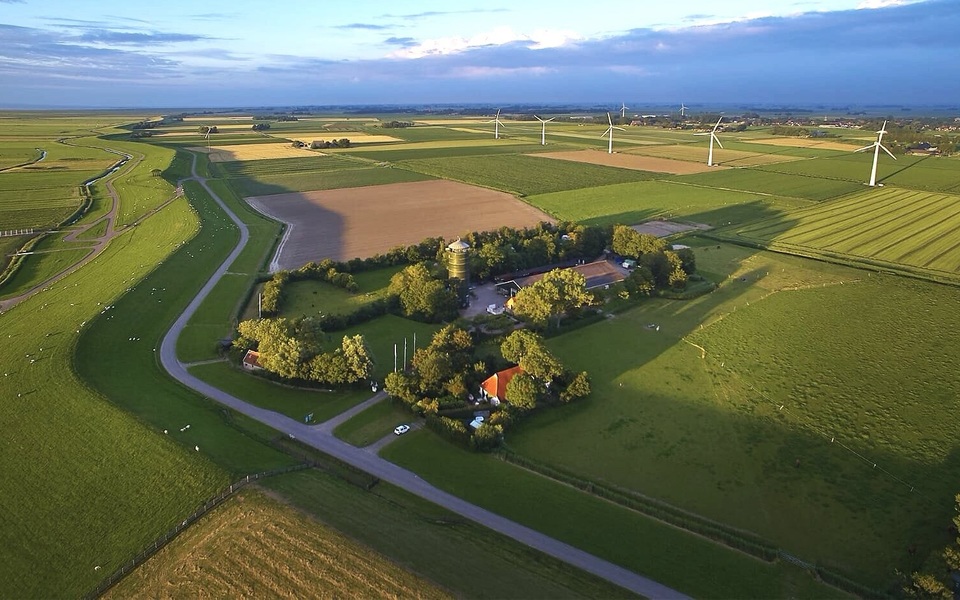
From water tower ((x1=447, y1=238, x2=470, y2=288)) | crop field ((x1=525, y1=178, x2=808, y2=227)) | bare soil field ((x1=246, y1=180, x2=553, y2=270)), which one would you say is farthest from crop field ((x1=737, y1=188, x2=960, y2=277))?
water tower ((x1=447, y1=238, x2=470, y2=288))

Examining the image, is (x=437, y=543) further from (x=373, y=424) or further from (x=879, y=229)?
(x=879, y=229)

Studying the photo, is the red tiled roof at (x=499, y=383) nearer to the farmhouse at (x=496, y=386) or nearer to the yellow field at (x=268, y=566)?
the farmhouse at (x=496, y=386)

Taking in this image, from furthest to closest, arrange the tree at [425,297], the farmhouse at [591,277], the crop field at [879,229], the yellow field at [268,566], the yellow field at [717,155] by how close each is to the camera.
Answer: the yellow field at [717,155]
the crop field at [879,229]
the farmhouse at [591,277]
the tree at [425,297]
the yellow field at [268,566]

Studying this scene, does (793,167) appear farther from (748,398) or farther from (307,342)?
(307,342)

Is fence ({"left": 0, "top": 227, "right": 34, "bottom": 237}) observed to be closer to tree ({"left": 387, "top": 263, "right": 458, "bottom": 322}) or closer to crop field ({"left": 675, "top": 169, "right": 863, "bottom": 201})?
tree ({"left": 387, "top": 263, "right": 458, "bottom": 322})

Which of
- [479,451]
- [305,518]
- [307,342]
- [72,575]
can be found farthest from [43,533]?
[479,451]

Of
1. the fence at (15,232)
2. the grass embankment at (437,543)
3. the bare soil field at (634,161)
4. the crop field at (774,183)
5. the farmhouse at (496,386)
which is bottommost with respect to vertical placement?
the grass embankment at (437,543)

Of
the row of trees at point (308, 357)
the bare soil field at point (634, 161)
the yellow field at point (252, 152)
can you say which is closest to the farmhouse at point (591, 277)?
the row of trees at point (308, 357)

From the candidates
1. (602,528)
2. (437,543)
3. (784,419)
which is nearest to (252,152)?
(784,419)
